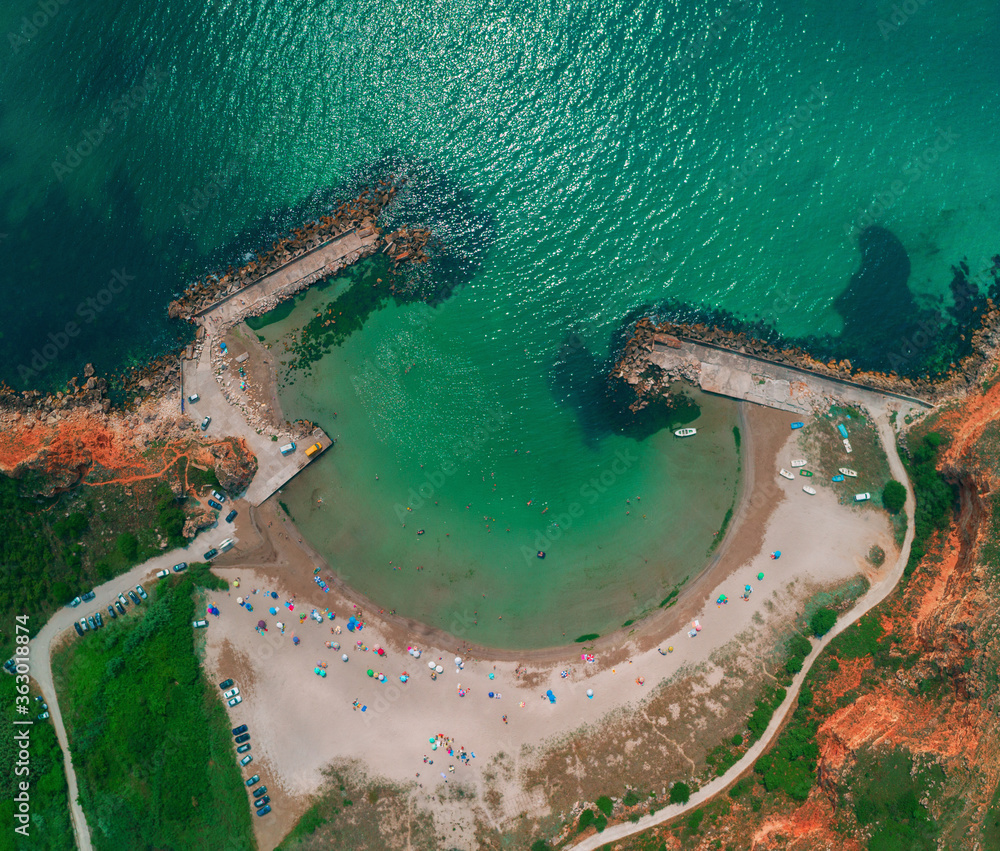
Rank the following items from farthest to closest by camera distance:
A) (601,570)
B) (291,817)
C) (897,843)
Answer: (601,570) → (291,817) → (897,843)

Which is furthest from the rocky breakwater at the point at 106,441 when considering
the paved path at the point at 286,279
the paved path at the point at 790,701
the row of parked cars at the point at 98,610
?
the paved path at the point at 790,701

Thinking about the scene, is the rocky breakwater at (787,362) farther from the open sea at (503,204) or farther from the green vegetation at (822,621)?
the green vegetation at (822,621)

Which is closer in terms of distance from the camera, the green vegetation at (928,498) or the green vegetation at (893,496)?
the green vegetation at (928,498)

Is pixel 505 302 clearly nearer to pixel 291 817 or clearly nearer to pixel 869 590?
pixel 869 590

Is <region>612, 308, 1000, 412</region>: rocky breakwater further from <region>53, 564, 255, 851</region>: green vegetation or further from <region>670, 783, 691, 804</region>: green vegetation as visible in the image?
<region>53, 564, 255, 851</region>: green vegetation

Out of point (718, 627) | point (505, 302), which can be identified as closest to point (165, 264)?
point (505, 302)

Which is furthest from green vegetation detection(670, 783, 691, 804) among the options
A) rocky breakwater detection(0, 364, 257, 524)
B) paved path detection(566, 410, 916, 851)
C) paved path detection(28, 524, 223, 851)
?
rocky breakwater detection(0, 364, 257, 524)
